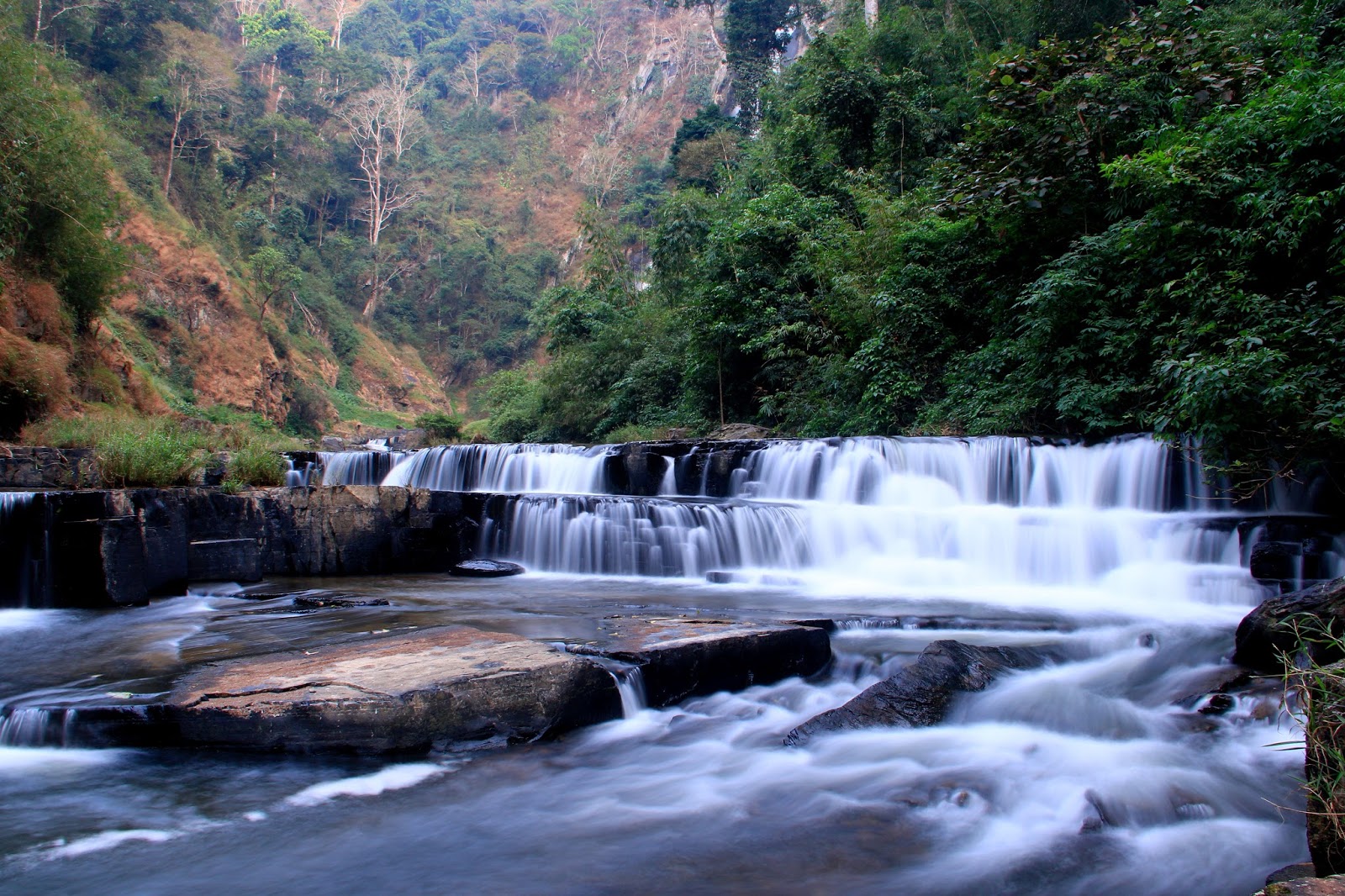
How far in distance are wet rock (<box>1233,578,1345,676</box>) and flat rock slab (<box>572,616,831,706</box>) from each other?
9.79 feet

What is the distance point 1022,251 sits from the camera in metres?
13.5

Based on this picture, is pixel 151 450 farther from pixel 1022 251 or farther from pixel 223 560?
pixel 1022 251

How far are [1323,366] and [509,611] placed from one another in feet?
26.1

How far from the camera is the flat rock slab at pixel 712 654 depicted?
222 inches

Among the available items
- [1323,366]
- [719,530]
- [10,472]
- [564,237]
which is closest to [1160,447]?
[1323,366]

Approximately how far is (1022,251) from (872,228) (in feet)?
11.9

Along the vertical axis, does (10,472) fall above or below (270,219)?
below

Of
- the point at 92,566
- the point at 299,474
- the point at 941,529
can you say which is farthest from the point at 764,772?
the point at 299,474

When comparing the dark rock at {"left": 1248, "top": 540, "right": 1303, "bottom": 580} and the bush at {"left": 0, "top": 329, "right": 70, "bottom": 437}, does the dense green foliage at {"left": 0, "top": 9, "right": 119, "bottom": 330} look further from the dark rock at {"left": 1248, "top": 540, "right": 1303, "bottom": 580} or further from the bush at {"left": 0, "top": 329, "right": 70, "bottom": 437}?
the dark rock at {"left": 1248, "top": 540, "right": 1303, "bottom": 580}

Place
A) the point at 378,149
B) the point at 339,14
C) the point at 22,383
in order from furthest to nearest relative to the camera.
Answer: the point at 339,14
the point at 378,149
the point at 22,383

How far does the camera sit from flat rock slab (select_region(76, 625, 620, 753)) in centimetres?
462

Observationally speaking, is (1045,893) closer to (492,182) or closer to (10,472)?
(10,472)

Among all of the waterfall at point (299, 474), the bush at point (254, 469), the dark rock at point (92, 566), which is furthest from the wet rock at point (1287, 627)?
the waterfall at point (299, 474)

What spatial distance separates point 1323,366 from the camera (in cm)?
738
